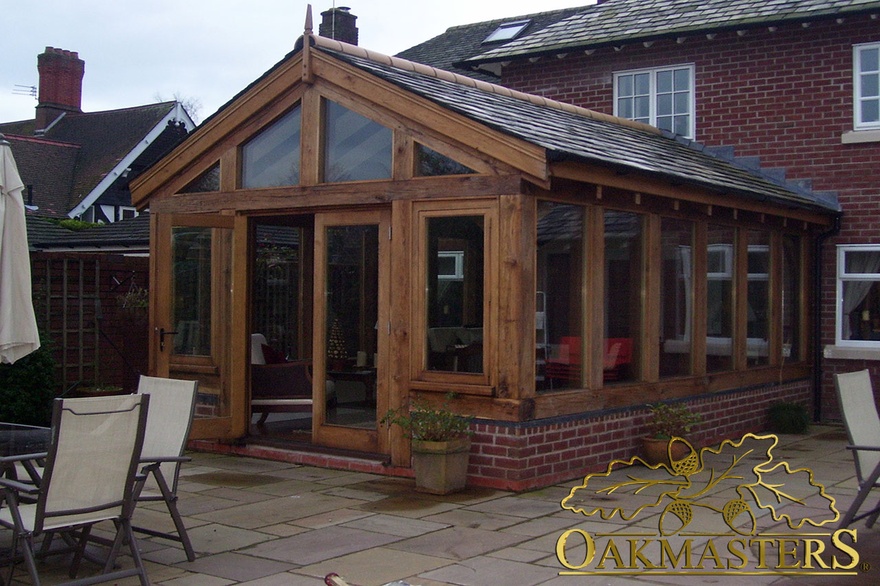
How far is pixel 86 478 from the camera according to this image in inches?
202

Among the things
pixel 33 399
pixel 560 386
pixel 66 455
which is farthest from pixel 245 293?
pixel 66 455

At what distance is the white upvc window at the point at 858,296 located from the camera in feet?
43.1

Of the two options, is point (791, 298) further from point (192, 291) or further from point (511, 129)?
point (192, 291)

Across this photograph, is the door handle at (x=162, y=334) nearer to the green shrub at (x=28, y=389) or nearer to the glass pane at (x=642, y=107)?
the green shrub at (x=28, y=389)

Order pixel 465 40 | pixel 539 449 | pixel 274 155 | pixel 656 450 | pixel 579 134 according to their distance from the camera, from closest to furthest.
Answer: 1. pixel 539 449
2. pixel 656 450
3. pixel 579 134
4. pixel 274 155
5. pixel 465 40

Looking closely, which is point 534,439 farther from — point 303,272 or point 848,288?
point 848,288

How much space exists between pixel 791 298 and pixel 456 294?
636 centimetres

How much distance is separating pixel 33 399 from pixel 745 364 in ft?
25.5

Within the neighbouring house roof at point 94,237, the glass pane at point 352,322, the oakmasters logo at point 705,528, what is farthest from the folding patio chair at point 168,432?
the neighbouring house roof at point 94,237

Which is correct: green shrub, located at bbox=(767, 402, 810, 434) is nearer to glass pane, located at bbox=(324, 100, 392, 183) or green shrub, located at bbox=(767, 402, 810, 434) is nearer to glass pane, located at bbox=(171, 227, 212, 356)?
glass pane, located at bbox=(324, 100, 392, 183)

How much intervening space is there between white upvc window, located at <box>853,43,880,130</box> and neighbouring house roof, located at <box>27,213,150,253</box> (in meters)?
11.0

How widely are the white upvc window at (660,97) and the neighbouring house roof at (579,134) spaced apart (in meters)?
1.24

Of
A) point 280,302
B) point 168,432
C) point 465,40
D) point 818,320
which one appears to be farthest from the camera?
point 465,40

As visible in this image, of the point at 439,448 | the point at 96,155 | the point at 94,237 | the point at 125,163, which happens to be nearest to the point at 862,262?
the point at 439,448
